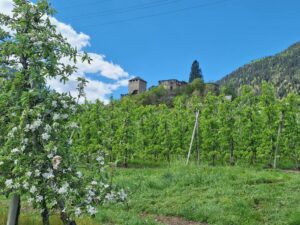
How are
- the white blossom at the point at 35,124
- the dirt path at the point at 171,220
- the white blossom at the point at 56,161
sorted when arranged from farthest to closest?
the dirt path at the point at 171,220
the white blossom at the point at 35,124
the white blossom at the point at 56,161

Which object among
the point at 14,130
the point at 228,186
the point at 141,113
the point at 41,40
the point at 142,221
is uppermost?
the point at 141,113

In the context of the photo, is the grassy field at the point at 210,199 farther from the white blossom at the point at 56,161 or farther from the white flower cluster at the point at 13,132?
the white blossom at the point at 56,161

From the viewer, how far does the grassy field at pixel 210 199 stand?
10180 mm

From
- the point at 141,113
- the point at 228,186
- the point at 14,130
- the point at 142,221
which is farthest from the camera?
the point at 141,113

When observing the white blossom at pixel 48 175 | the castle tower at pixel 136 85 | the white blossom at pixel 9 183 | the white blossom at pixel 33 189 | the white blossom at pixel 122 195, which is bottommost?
the white blossom at pixel 122 195

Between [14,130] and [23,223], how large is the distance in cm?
334

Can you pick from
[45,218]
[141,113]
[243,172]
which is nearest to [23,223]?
[45,218]

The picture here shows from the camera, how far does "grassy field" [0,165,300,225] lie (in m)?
10.2

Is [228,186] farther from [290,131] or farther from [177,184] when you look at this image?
[290,131]

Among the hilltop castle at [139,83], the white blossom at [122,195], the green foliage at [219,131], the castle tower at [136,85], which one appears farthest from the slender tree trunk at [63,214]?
the castle tower at [136,85]

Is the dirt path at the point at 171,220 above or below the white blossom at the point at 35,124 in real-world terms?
below

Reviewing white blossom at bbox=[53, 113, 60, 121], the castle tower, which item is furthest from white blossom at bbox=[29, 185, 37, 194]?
the castle tower

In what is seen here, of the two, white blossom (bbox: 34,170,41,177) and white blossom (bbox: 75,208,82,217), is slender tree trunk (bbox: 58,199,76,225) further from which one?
white blossom (bbox: 34,170,41,177)

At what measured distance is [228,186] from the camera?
1331cm
